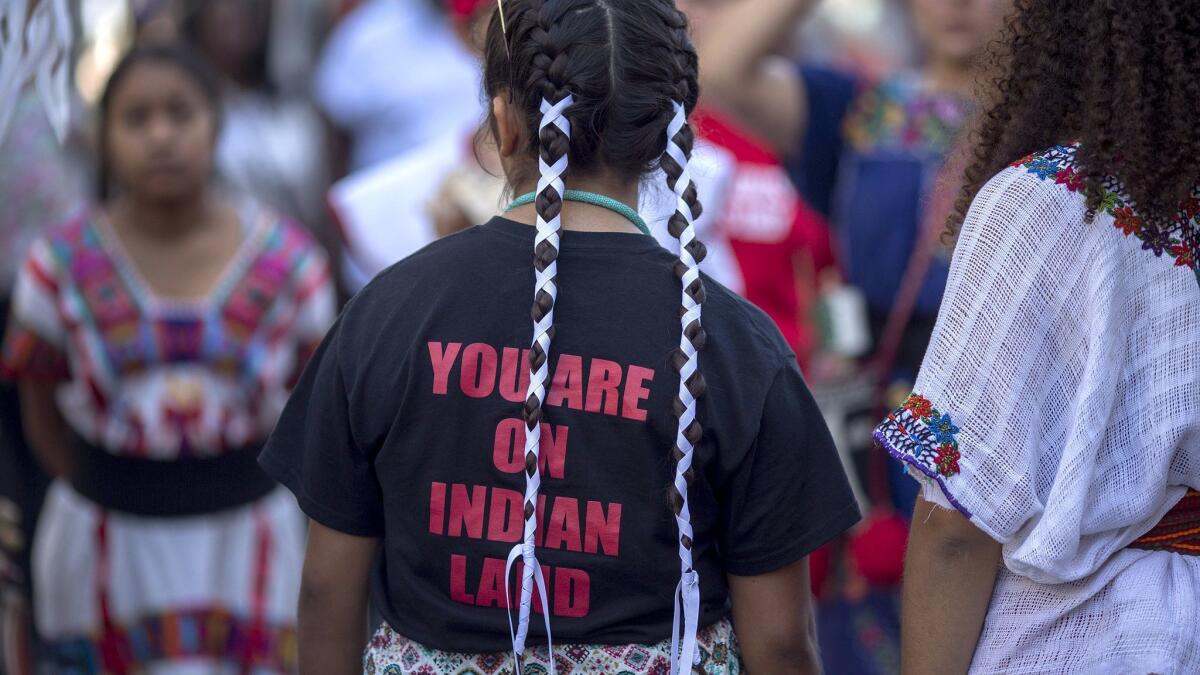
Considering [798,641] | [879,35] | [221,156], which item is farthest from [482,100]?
[879,35]

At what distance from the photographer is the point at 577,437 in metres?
1.97

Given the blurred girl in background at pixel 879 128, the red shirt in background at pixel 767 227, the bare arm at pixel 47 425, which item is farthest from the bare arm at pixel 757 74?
the bare arm at pixel 47 425

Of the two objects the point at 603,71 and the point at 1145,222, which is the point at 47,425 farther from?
the point at 1145,222

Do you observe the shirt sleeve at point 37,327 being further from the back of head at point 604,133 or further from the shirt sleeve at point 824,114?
the back of head at point 604,133

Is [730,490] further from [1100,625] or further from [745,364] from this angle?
[1100,625]

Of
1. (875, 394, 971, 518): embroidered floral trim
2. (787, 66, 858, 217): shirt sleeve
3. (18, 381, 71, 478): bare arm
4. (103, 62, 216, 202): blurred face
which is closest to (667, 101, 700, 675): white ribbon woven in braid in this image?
(875, 394, 971, 518): embroidered floral trim

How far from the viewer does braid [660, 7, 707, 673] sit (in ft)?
6.34

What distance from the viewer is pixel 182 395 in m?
3.73

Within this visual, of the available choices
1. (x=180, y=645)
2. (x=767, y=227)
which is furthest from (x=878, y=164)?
(x=180, y=645)

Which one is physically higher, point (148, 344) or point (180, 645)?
point (148, 344)

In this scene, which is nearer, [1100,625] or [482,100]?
[1100,625]

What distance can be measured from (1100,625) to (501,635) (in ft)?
2.57

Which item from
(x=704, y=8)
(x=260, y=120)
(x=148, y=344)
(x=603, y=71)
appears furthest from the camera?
(x=260, y=120)

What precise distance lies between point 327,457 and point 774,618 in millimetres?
657
